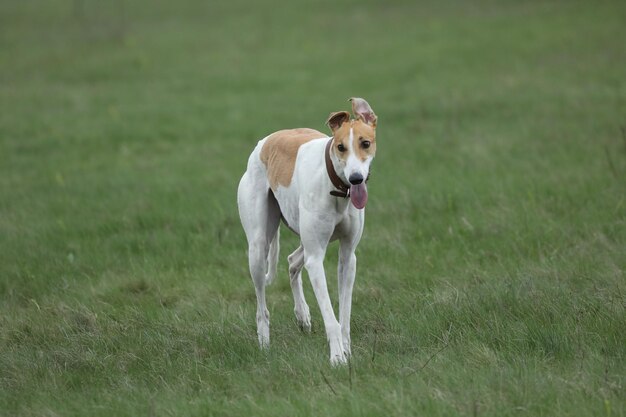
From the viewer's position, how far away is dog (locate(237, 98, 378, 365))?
5680 mm

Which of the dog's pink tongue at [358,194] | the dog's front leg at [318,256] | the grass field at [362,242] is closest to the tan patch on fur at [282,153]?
the dog's front leg at [318,256]

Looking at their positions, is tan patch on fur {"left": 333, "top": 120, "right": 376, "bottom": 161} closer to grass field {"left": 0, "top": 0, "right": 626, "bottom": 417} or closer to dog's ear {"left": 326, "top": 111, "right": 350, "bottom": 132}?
dog's ear {"left": 326, "top": 111, "right": 350, "bottom": 132}

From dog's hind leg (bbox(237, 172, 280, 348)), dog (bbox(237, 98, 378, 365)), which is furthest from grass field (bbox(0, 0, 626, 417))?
dog (bbox(237, 98, 378, 365))

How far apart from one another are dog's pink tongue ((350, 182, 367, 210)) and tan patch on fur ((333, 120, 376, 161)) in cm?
18

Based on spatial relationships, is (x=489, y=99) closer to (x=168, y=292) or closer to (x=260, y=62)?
(x=260, y=62)

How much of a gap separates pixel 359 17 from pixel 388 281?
22.6 m

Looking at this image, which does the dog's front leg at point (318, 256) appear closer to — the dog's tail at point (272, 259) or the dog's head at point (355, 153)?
the dog's head at point (355, 153)

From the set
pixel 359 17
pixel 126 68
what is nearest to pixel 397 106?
pixel 126 68

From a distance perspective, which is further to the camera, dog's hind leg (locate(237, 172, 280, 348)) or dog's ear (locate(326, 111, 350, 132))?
dog's hind leg (locate(237, 172, 280, 348))

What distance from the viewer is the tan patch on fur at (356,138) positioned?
560cm

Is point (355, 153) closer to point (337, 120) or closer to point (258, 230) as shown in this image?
point (337, 120)

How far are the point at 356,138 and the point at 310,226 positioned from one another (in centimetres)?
78

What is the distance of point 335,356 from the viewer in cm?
577

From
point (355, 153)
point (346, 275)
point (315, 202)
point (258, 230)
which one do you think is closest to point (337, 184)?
point (315, 202)
